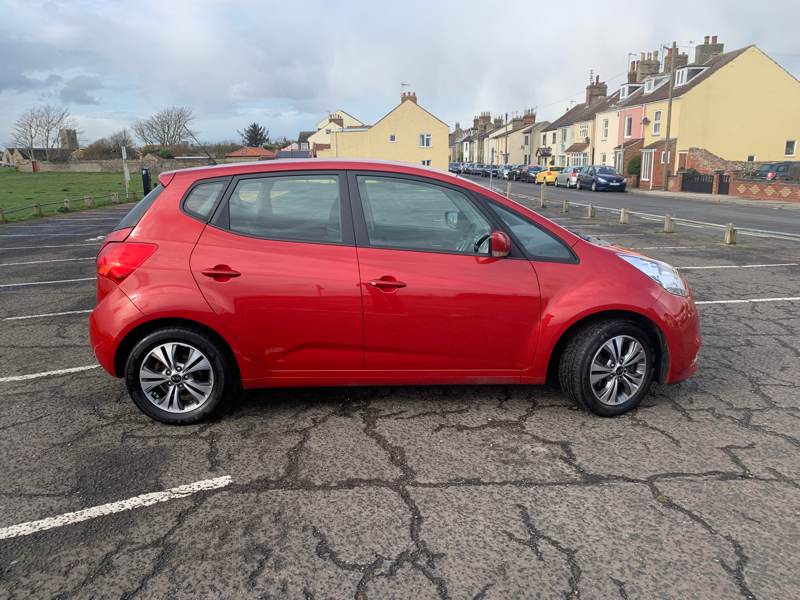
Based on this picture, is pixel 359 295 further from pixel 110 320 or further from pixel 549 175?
pixel 549 175

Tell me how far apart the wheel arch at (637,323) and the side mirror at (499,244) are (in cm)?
66

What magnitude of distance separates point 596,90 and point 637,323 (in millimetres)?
71599

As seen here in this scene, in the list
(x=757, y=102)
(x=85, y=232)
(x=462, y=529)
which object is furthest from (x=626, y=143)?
(x=462, y=529)

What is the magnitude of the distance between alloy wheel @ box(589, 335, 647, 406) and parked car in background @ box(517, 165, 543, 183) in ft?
167

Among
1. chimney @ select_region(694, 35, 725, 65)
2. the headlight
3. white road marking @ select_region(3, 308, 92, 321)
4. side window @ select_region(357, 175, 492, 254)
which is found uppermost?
chimney @ select_region(694, 35, 725, 65)

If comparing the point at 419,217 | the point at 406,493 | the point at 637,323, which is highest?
the point at 419,217

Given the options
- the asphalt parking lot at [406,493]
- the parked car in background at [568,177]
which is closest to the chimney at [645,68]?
the parked car in background at [568,177]

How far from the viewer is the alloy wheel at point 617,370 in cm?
410

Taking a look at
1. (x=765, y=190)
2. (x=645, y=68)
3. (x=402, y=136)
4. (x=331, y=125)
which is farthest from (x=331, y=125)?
(x=765, y=190)

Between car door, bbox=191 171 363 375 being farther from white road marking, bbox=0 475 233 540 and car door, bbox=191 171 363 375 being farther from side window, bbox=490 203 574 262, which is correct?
side window, bbox=490 203 574 262

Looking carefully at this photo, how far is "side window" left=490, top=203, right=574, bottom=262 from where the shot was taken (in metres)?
4.11

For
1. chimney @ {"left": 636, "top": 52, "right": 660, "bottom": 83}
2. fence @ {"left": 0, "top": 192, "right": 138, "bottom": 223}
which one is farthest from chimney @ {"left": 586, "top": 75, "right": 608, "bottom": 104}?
fence @ {"left": 0, "top": 192, "right": 138, "bottom": 223}

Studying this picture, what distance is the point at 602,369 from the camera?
13.5ft

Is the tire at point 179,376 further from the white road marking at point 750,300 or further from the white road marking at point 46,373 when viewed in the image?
the white road marking at point 750,300
